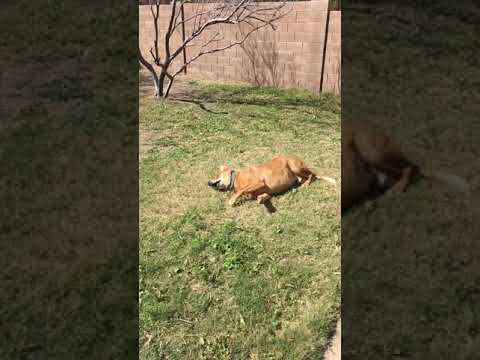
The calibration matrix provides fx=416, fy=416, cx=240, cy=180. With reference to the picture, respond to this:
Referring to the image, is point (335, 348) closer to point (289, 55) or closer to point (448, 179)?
point (448, 179)

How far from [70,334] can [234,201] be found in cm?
134

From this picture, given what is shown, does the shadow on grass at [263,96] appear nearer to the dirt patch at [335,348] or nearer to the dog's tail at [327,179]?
the dog's tail at [327,179]

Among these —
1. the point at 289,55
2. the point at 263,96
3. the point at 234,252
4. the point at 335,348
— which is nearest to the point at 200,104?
the point at 263,96

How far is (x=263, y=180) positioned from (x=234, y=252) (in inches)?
27.0

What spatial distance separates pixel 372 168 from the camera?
114 inches

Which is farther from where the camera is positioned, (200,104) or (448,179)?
(200,104)

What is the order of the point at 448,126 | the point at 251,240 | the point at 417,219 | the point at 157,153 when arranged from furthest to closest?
1. the point at 448,126
2. the point at 157,153
3. the point at 417,219
4. the point at 251,240

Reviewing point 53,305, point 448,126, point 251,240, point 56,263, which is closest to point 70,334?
point 53,305

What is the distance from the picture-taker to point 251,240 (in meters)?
2.70

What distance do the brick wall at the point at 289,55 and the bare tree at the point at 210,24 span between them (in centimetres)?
10

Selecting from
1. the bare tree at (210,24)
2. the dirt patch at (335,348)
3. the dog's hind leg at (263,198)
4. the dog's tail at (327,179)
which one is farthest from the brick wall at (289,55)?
the dirt patch at (335,348)

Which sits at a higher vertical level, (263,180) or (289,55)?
(289,55)

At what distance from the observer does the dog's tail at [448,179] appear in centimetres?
313

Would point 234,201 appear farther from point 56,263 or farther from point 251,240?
point 56,263
